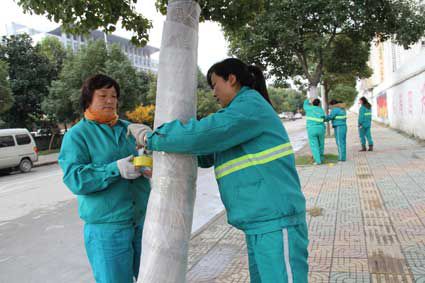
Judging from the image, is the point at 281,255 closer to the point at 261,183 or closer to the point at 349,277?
the point at 261,183

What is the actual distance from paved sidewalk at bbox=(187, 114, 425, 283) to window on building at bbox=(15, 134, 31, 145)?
1273 cm

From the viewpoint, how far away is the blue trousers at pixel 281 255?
198cm

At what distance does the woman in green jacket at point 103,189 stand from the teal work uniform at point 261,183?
1.83ft

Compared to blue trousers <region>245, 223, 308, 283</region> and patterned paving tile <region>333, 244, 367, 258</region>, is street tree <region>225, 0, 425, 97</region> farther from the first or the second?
blue trousers <region>245, 223, 308, 283</region>

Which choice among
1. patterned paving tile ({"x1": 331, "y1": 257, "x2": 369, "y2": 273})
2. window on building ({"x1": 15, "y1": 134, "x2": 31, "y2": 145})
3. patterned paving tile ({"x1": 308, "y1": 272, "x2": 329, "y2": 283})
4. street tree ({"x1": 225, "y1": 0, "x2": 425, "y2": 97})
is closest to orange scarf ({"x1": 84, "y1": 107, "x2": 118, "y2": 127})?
patterned paving tile ({"x1": 308, "y1": 272, "x2": 329, "y2": 283})

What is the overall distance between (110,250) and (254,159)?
103 cm

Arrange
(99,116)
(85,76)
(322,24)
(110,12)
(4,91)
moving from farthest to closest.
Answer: (85,76) < (4,91) < (322,24) < (110,12) < (99,116)

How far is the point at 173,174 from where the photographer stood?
1979mm

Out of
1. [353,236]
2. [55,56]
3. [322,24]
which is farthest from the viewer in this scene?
[55,56]

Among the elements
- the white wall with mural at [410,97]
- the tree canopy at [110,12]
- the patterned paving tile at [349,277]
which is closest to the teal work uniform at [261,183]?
the tree canopy at [110,12]

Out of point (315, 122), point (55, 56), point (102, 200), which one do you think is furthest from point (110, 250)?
point (55, 56)

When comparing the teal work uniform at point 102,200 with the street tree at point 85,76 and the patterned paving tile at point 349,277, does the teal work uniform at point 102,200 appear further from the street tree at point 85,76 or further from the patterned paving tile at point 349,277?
the street tree at point 85,76

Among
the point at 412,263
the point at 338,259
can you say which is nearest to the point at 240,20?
the point at 338,259

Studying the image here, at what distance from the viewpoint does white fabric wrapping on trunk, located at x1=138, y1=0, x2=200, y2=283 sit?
Result: 1945mm
